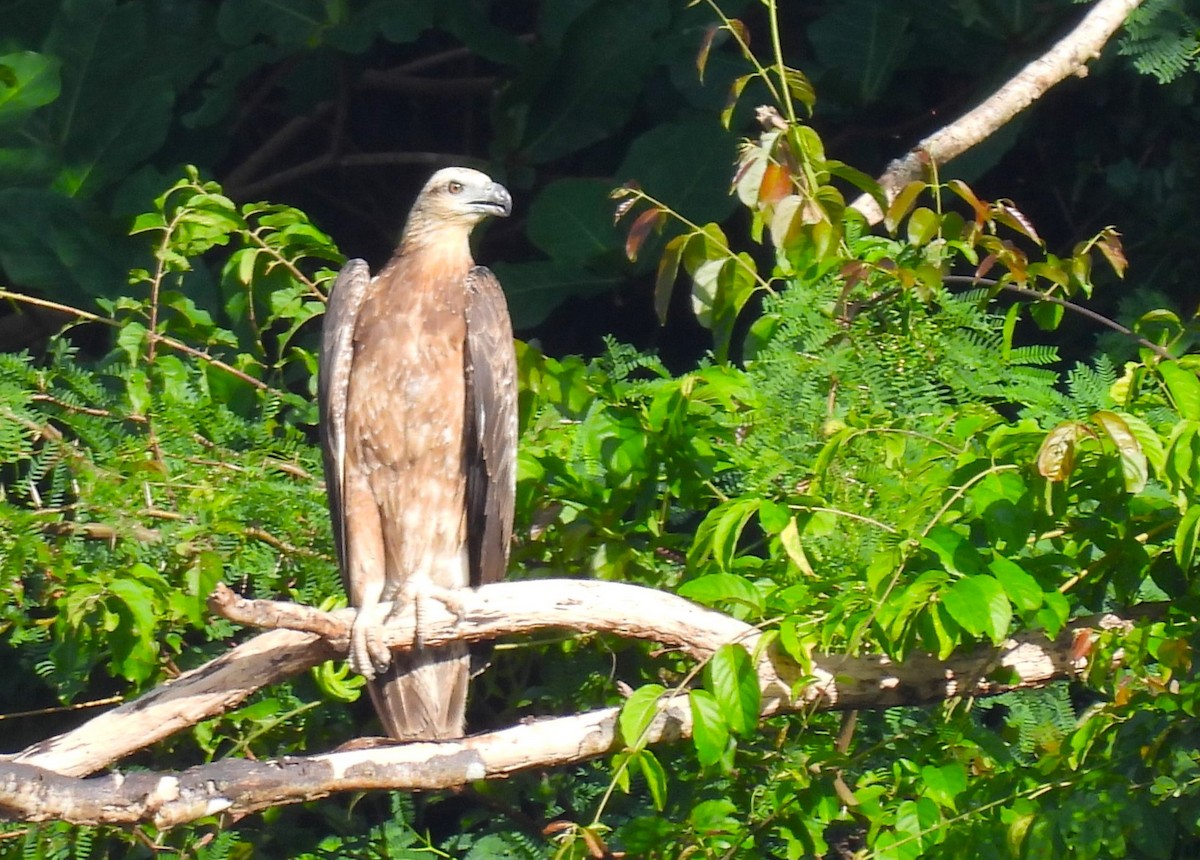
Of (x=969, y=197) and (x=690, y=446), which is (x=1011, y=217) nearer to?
(x=969, y=197)

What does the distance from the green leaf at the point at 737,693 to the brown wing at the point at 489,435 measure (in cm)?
105

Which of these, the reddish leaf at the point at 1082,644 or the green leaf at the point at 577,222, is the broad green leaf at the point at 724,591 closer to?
the reddish leaf at the point at 1082,644

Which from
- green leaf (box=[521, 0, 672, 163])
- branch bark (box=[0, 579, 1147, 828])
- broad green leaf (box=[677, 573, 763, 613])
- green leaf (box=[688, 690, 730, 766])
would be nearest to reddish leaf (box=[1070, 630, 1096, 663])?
branch bark (box=[0, 579, 1147, 828])

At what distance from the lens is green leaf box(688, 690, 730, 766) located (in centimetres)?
234

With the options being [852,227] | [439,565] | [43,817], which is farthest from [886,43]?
[43,817]

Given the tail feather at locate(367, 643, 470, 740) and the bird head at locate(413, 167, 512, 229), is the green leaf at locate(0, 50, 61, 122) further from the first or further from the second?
the tail feather at locate(367, 643, 470, 740)

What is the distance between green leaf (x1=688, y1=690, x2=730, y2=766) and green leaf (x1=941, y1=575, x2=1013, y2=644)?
0.41m

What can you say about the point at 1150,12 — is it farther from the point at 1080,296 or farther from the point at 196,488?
the point at 196,488

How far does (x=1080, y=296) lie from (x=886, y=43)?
0.92 meters

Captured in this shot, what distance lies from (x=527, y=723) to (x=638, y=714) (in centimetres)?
37

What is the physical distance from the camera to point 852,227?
314cm

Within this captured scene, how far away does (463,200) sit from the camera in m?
3.82

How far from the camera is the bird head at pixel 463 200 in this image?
3809 millimetres

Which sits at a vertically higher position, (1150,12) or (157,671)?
(1150,12)
